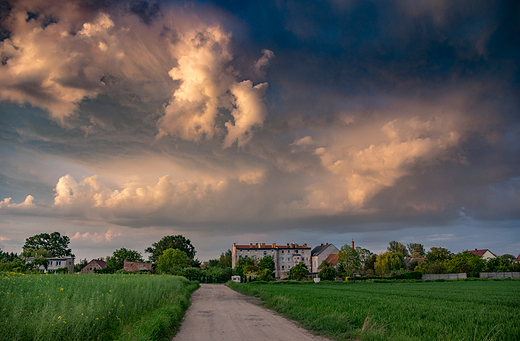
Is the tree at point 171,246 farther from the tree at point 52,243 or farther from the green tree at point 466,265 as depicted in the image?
the green tree at point 466,265

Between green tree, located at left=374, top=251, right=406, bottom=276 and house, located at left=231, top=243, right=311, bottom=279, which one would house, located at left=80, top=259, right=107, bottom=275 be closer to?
house, located at left=231, top=243, right=311, bottom=279

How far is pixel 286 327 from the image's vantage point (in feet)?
47.7

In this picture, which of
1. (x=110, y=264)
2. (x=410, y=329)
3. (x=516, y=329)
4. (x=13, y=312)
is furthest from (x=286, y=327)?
(x=110, y=264)

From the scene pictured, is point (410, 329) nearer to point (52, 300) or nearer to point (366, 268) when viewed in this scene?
point (52, 300)

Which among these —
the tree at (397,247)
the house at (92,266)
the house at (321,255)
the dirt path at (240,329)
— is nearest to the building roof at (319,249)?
the house at (321,255)

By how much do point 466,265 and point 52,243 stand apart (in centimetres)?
14965

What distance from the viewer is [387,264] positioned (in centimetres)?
8725

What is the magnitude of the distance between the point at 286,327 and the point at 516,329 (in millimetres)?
8418

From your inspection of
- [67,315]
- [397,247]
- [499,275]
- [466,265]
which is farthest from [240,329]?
[397,247]

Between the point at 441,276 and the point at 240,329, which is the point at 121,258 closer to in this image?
the point at 441,276

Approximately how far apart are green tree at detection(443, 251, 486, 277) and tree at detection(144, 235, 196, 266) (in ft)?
297

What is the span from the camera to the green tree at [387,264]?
3415 inches

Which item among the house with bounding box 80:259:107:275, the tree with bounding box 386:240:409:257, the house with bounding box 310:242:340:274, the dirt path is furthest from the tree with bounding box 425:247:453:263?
the house with bounding box 80:259:107:275

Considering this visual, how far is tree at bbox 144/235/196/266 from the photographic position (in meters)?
126
